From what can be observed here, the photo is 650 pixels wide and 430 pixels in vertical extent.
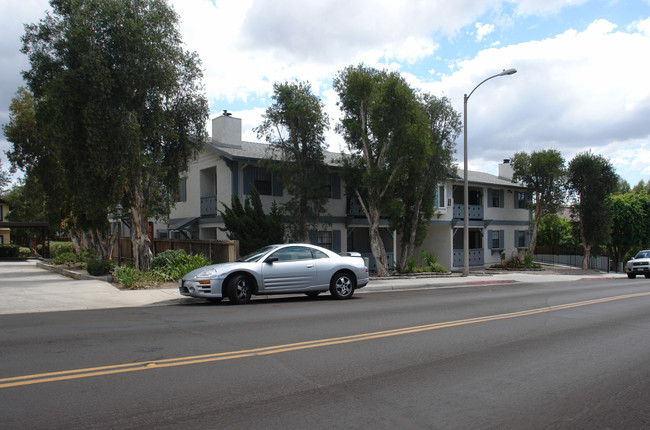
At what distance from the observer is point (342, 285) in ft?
44.2

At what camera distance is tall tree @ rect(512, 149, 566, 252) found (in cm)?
3184

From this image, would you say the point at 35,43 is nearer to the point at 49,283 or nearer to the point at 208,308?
the point at 49,283

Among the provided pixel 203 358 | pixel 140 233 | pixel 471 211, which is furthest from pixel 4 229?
pixel 203 358

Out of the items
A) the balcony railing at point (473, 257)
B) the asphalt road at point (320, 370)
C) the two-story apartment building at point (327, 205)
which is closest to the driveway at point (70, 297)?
the asphalt road at point (320, 370)

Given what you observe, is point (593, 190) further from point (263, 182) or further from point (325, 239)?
point (263, 182)

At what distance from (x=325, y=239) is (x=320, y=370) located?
61.2 ft

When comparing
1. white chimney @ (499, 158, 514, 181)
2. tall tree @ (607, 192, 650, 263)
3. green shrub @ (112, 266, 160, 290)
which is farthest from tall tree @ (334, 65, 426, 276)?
tall tree @ (607, 192, 650, 263)

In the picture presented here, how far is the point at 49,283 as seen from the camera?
17031mm

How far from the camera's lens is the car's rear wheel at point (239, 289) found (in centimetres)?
1194

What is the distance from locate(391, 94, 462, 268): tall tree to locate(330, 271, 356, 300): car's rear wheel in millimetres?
9983

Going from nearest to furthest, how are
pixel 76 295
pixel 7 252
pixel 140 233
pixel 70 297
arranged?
pixel 70 297, pixel 76 295, pixel 140 233, pixel 7 252

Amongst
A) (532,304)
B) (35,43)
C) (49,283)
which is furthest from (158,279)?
(532,304)

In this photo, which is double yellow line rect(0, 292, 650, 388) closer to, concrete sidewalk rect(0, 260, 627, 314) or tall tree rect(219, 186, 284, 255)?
concrete sidewalk rect(0, 260, 627, 314)

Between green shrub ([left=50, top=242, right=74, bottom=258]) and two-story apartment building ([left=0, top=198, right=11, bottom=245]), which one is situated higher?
two-story apartment building ([left=0, top=198, right=11, bottom=245])
